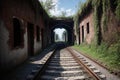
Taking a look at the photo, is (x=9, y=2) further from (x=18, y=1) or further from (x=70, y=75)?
(x=70, y=75)

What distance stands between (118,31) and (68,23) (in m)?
22.2

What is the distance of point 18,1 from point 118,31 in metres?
6.49

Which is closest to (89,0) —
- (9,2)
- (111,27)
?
(111,27)

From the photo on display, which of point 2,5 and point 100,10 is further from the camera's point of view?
point 100,10

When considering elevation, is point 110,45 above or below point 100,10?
below

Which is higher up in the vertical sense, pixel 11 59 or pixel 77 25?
pixel 77 25

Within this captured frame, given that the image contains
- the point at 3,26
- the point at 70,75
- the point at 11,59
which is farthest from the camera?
the point at 11,59

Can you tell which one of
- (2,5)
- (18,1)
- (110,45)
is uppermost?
(18,1)

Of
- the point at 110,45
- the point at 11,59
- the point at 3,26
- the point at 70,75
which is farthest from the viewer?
the point at 110,45

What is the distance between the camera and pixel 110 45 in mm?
12797

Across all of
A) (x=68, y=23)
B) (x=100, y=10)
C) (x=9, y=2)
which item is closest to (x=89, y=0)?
(x=100, y=10)

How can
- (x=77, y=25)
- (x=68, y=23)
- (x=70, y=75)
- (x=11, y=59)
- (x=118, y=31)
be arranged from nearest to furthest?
(x=70, y=75) < (x=11, y=59) < (x=118, y=31) < (x=77, y=25) < (x=68, y=23)

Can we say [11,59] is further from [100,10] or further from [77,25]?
[77,25]

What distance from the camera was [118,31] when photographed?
11.6m
